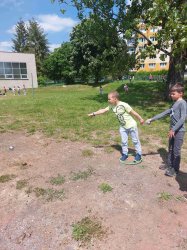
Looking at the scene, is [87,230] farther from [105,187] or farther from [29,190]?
[29,190]

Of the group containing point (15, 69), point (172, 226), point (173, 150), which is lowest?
point (172, 226)

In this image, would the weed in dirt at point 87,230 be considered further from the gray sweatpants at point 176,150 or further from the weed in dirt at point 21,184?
the gray sweatpants at point 176,150

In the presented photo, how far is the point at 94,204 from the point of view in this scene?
4695mm

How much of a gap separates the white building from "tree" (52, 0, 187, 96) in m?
35.6

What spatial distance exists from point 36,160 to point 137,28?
1288 centimetres

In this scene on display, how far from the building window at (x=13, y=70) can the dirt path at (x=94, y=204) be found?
4656cm

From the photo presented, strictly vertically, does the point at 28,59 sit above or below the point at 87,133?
above

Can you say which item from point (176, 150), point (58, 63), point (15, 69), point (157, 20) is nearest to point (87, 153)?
point (176, 150)

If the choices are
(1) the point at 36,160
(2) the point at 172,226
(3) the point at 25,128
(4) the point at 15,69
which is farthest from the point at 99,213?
(4) the point at 15,69

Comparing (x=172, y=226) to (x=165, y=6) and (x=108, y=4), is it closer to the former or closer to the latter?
→ (x=165, y=6)

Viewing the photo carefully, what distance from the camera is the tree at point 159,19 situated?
1230 cm

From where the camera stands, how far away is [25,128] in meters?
10.6

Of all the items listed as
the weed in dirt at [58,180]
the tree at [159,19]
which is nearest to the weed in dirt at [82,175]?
the weed in dirt at [58,180]

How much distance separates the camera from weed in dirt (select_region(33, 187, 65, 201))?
16.2 ft
